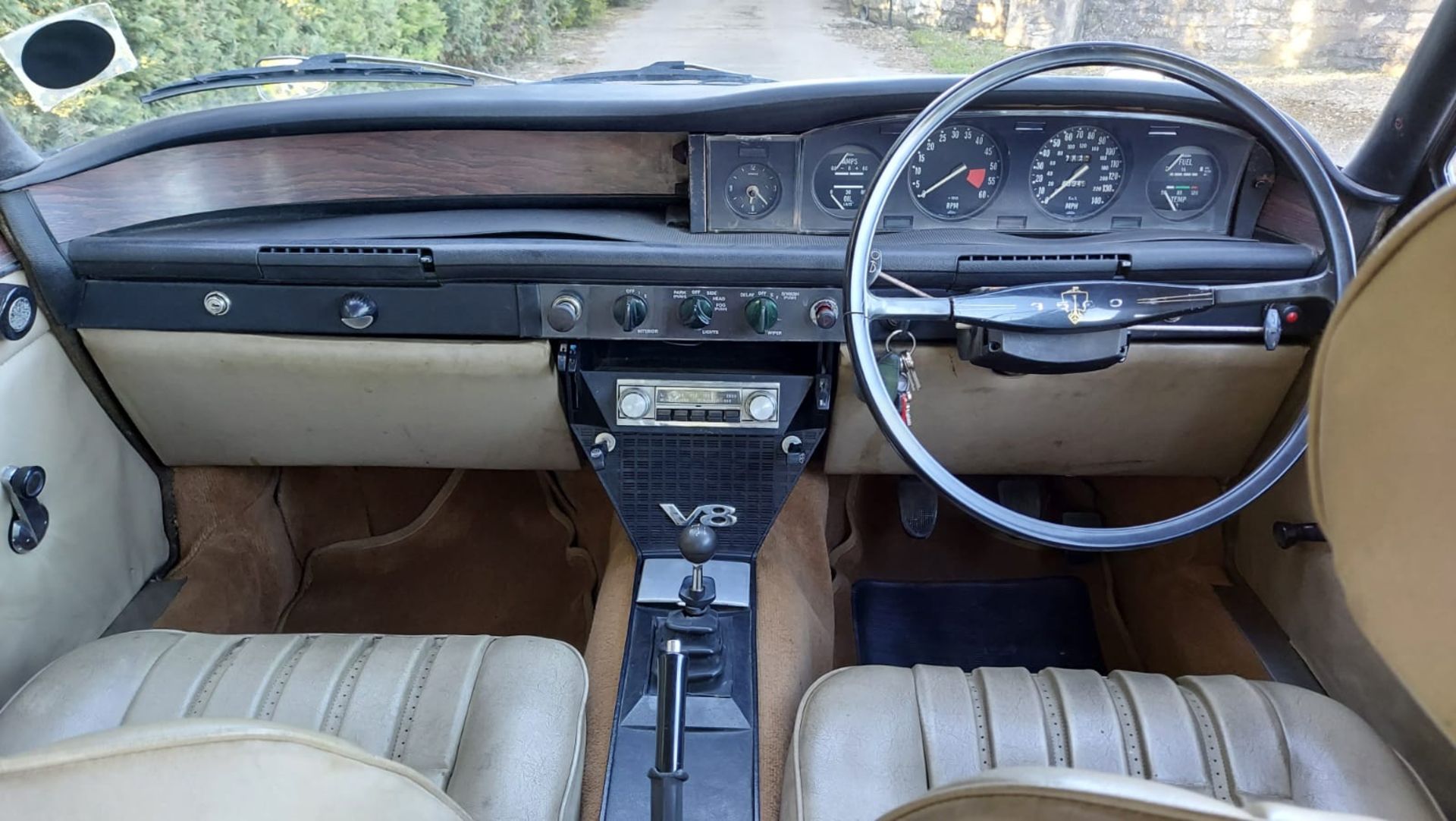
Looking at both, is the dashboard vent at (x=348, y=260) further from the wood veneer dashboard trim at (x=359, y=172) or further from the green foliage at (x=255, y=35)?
the green foliage at (x=255, y=35)

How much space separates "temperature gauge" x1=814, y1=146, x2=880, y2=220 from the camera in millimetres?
1620

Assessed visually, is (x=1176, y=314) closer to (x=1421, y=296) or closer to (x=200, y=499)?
(x=1421, y=296)

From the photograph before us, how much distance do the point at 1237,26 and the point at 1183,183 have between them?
29 cm

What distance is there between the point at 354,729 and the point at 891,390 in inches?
38.3

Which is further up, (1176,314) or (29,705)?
(1176,314)

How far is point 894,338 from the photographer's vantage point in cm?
165

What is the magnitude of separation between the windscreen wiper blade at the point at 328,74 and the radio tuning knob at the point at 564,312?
47cm

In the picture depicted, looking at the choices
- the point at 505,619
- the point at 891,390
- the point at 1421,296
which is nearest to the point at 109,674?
the point at 505,619

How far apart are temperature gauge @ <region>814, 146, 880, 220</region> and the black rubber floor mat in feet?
3.30

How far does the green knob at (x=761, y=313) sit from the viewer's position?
158 centimetres

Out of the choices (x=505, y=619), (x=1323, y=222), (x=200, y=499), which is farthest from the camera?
(x=505, y=619)

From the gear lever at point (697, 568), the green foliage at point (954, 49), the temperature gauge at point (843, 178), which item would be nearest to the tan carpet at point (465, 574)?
the gear lever at point (697, 568)

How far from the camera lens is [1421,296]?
59 cm

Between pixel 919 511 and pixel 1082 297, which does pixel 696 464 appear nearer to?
pixel 919 511
